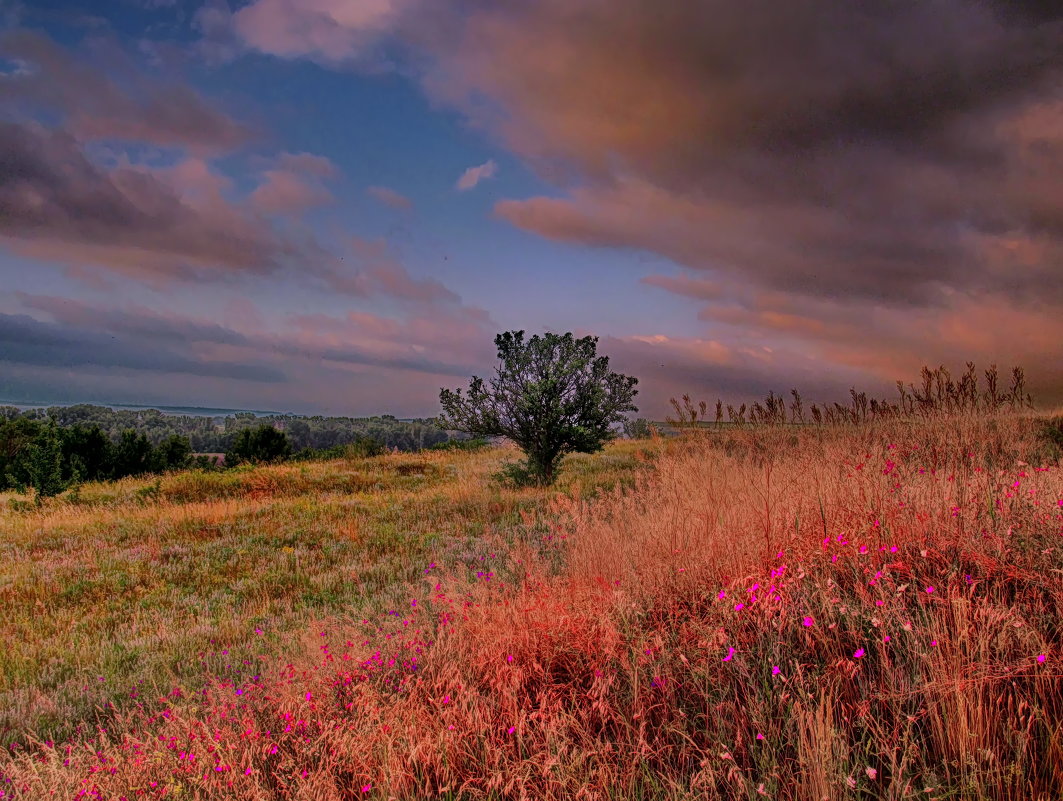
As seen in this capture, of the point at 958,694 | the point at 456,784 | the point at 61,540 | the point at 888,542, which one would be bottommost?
the point at 61,540

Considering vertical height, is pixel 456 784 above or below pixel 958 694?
below

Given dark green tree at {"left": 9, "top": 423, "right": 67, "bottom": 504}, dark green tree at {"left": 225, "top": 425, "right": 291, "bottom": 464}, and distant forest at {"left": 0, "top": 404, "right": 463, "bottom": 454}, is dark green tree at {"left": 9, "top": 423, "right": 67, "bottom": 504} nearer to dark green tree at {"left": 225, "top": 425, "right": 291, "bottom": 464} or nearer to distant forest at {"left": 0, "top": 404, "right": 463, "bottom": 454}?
dark green tree at {"left": 225, "top": 425, "right": 291, "bottom": 464}

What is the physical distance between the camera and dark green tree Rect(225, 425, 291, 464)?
121ft

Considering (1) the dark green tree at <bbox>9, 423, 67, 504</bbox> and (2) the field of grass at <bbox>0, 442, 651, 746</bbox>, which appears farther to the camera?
(1) the dark green tree at <bbox>9, 423, 67, 504</bbox>

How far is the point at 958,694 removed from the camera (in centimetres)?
254

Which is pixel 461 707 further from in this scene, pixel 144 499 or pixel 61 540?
pixel 144 499

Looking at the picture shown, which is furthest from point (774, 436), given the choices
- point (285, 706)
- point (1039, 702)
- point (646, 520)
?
point (285, 706)

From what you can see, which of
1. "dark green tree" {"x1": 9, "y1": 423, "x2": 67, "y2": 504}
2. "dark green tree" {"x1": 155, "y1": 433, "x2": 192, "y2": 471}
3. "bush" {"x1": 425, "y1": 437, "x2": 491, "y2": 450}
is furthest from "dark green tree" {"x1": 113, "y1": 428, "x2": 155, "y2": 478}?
"bush" {"x1": 425, "y1": 437, "x2": 491, "y2": 450}

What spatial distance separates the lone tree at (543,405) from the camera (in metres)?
17.2

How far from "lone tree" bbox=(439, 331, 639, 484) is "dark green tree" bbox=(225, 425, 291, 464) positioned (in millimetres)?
24360

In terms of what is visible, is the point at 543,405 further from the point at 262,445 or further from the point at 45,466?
the point at 262,445

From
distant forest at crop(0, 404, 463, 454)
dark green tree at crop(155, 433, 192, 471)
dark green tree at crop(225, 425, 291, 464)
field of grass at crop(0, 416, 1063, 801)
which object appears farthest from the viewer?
distant forest at crop(0, 404, 463, 454)

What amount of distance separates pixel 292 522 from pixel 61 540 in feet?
16.1

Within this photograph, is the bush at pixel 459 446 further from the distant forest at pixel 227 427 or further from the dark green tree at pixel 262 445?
the distant forest at pixel 227 427
